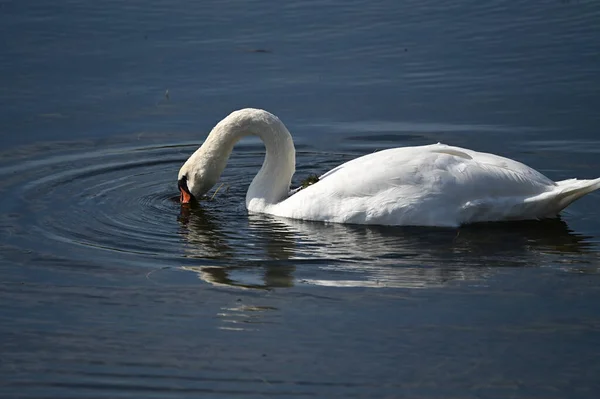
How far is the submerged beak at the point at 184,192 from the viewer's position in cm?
1212

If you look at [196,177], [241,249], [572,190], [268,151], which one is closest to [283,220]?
[268,151]

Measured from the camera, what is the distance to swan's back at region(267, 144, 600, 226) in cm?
1070

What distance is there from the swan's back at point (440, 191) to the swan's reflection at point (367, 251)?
124mm

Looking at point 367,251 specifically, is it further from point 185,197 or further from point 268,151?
point 185,197

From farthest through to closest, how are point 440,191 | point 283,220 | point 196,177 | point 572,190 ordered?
point 196,177 < point 283,220 < point 440,191 < point 572,190

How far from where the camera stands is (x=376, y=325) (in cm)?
834

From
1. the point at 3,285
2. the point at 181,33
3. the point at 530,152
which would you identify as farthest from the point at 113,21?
the point at 3,285

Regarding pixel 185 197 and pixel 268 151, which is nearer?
pixel 268 151

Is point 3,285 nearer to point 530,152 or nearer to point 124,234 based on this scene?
point 124,234

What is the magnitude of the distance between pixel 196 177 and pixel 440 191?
2.79m

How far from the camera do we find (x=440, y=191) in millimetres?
10688

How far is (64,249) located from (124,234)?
0.65 meters

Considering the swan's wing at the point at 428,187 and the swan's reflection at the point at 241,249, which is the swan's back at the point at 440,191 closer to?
the swan's wing at the point at 428,187

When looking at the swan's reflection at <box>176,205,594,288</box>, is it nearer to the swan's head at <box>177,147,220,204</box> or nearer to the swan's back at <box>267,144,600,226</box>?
the swan's back at <box>267,144,600,226</box>
